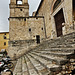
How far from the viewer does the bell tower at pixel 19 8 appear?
1553 centimetres

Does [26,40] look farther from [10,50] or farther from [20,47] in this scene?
[10,50]

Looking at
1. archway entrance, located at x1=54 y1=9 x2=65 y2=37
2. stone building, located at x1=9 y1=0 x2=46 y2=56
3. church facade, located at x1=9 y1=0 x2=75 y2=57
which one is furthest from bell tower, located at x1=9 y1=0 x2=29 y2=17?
archway entrance, located at x1=54 y1=9 x2=65 y2=37

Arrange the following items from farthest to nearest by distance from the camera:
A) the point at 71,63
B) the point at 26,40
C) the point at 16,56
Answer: the point at 26,40, the point at 16,56, the point at 71,63

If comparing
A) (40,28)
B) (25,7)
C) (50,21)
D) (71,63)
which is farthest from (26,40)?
(71,63)

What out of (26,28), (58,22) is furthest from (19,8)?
(58,22)

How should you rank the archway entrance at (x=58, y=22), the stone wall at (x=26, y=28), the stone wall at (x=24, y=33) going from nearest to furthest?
the archway entrance at (x=58, y=22) → the stone wall at (x=24, y=33) → the stone wall at (x=26, y=28)

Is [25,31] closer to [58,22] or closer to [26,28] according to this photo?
[26,28]

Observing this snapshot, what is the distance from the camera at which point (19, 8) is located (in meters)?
16.1

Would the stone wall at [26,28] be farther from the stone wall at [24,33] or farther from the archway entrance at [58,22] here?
the archway entrance at [58,22]

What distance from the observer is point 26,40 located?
12344mm

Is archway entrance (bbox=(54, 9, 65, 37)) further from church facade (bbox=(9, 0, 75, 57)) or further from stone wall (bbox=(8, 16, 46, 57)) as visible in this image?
stone wall (bbox=(8, 16, 46, 57))

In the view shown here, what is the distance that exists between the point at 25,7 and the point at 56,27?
9001 millimetres

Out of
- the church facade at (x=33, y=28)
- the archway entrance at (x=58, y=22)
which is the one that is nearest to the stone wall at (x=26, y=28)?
the church facade at (x=33, y=28)

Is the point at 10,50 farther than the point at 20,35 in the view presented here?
No
